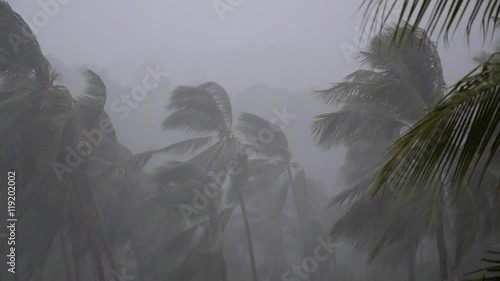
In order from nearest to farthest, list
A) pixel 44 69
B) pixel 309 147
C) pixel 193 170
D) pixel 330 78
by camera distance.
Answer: pixel 44 69 → pixel 193 170 → pixel 309 147 → pixel 330 78

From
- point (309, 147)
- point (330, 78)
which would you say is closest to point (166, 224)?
point (309, 147)

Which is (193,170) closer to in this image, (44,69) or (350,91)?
(44,69)

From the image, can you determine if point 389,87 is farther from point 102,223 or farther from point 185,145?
point 102,223

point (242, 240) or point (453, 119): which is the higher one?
point (453, 119)

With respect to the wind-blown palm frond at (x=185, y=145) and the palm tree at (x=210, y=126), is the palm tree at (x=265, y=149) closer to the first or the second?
the palm tree at (x=210, y=126)

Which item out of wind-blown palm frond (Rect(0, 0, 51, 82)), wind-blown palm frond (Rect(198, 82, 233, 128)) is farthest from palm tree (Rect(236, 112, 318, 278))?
wind-blown palm frond (Rect(0, 0, 51, 82))

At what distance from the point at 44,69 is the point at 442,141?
10977 mm

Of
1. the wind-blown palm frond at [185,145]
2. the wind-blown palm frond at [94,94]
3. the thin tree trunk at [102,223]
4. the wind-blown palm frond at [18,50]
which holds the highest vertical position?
the wind-blown palm frond at [18,50]

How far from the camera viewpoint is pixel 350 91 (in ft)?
26.5

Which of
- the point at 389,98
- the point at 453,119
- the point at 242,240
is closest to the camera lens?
the point at 453,119

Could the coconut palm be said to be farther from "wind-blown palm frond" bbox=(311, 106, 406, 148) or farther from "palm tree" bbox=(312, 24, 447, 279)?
"palm tree" bbox=(312, 24, 447, 279)

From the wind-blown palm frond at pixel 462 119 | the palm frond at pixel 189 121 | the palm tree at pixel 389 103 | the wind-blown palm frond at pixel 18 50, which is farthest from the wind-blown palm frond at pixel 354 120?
the wind-blown palm frond at pixel 18 50

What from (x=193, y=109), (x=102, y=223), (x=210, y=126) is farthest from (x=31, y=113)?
(x=210, y=126)

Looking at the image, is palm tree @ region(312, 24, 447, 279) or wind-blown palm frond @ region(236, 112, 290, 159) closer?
palm tree @ region(312, 24, 447, 279)
